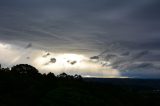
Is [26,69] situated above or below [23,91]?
above

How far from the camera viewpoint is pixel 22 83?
77.2 meters

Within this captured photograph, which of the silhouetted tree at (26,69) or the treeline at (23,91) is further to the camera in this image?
the silhouetted tree at (26,69)

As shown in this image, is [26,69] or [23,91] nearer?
[23,91]

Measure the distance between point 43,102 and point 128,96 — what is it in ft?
133

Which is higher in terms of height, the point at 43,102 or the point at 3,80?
the point at 3,80

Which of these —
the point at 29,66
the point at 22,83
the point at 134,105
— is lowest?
the point at 134,105

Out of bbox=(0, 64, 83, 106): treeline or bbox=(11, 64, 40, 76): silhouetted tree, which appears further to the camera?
bbox=(11, 64, 40, 76): silhouetted tree

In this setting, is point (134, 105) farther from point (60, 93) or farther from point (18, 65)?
point (18, 65)

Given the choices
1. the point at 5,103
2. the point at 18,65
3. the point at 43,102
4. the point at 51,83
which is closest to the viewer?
the point at 5,103

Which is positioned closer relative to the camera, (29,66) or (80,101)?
(80,101)

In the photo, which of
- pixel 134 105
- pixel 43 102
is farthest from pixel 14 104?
pixel 134 105

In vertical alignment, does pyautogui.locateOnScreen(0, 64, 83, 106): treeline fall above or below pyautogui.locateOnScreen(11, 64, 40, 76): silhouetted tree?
below

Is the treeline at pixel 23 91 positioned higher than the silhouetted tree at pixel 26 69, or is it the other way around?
the silhouetted tree at pixel 26 69

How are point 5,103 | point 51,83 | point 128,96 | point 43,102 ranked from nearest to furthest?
point 5,103 → point 43,102 → point 51,83 → point 128,96
